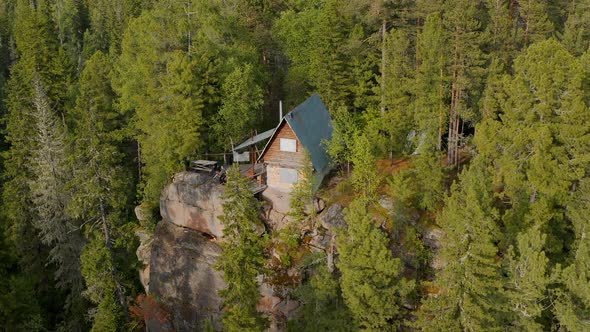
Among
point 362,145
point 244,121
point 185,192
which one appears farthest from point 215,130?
Answer: point 362,145

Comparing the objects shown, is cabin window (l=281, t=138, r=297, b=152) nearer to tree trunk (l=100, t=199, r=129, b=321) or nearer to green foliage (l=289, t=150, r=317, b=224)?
green foliage (l=289, t=150, r=317, b=224)

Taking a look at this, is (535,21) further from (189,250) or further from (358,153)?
(189,250)

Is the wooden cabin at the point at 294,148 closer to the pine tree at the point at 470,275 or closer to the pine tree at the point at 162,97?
the pine tree at the point at 162,97

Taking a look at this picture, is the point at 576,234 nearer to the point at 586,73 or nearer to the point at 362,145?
the point at 586,73

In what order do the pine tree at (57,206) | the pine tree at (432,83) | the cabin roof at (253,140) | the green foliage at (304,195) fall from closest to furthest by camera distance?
1. the pine tree at (432,83)
2. the green foliage at (304,195)
3. the pine tree at (57,206)
4. the cabin roof at (253,140)

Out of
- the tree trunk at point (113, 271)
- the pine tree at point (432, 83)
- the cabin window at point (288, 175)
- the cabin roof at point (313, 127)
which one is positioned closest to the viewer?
the pine tree at point (432, 83)

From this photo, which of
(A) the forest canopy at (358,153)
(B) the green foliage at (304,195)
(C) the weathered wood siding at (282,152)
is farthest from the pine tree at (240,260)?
(C) the weathered wood siding at (282,152)
